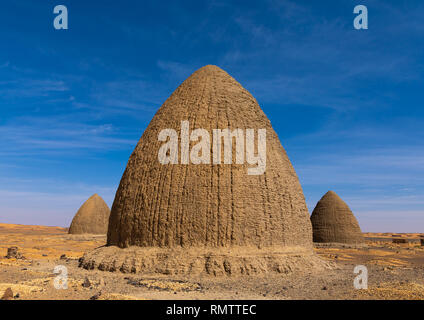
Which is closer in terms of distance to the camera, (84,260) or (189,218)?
(189,218)

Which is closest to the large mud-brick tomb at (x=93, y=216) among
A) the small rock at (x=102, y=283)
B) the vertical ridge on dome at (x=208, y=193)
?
the vertical ridge on dome at (x=208, y=193)

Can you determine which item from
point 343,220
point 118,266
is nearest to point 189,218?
point 118,266

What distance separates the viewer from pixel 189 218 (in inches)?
378

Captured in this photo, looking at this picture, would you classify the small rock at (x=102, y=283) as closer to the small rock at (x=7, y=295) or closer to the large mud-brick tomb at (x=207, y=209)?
the large mud-brick tomb at (x=207, y=209)

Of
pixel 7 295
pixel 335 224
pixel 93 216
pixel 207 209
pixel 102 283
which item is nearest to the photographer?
pixel 7 295

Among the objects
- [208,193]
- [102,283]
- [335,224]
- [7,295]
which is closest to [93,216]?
[335,224]

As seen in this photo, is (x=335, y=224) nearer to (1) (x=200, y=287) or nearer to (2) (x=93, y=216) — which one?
(1) (x=200, y=287)

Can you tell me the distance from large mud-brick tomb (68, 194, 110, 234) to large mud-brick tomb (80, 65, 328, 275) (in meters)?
20.8

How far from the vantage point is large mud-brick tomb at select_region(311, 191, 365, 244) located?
2482 cm

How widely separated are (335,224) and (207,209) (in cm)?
1827

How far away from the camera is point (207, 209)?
31.6 ft
